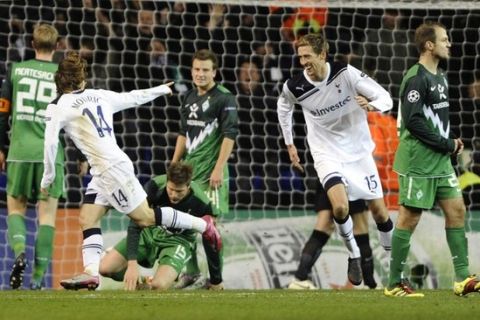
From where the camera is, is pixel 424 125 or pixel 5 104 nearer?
pixel 424 125

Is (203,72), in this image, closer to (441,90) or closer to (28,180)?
(28,180)

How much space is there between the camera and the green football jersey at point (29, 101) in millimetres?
10719

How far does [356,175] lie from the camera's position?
10266 mm

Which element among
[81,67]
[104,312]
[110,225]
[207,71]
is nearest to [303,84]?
[207,71]

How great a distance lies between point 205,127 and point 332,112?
133cm

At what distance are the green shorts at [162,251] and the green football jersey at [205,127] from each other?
→ 79cm

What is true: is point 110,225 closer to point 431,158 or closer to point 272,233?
point 272,233

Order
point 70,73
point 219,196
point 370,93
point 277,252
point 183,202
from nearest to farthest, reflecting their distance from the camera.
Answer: point 70,73, point 370,93, point 183,202, point 219,196, point 277,252

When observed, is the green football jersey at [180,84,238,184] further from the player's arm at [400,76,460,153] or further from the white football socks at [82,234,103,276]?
the player's arm at [400,76,460,153]

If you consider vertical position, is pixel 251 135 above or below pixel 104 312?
above

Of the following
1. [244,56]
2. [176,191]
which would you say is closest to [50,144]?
[176,191]

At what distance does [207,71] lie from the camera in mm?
11023

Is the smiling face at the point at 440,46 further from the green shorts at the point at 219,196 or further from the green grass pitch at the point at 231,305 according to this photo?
the green shorts at the point at 219,196

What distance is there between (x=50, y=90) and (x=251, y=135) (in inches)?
107
